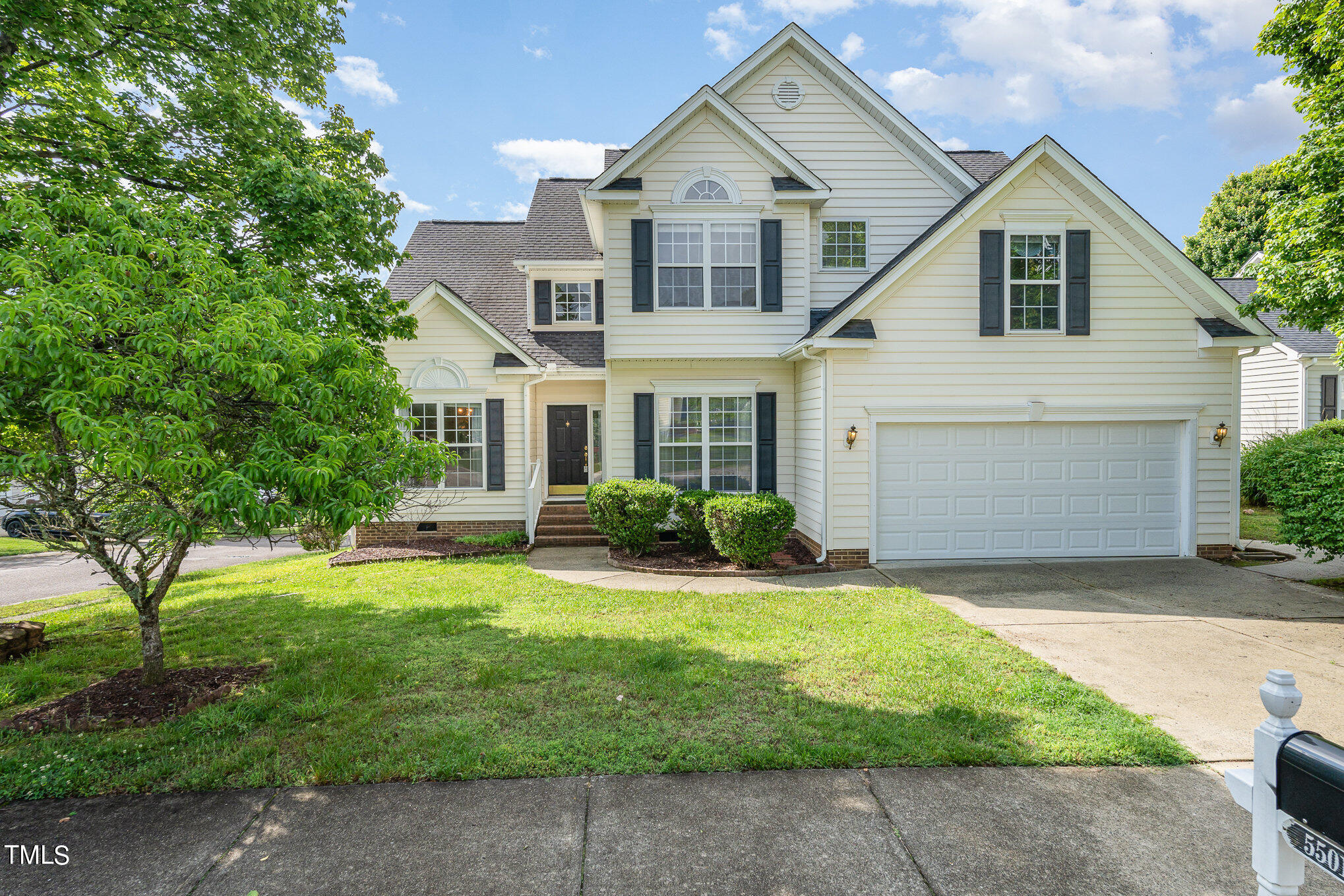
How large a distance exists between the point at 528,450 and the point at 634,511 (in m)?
3.14

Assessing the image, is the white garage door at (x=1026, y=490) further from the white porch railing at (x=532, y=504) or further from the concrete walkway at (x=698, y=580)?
the white porch railing at (x=532, y=504)

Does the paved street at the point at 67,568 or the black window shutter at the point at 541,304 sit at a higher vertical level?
the black window shutter at the point at 541,304

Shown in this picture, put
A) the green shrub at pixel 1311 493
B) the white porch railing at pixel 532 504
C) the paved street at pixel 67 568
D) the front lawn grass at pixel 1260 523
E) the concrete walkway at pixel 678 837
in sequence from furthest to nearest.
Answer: the white porch railing at pixel 532 504 → the front lawn grass at pixel 1260 523 → the paved street at pixel 67 568 → the green shrub at pixel 1311 493 → the concrete walkway at pixel 678 837

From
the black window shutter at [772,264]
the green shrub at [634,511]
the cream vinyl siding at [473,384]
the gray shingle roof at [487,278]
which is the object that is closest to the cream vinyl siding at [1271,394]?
the black window shutter at [772,264]

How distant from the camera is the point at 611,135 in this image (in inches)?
560

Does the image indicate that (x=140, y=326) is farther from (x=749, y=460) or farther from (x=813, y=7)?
(x=813, y=7)

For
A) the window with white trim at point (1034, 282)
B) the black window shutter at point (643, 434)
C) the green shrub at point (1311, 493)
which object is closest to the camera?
the green shrub at point (1311, 493)

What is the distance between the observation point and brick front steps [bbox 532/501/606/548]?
12359 millimetres

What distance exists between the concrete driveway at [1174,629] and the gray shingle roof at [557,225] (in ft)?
30.4

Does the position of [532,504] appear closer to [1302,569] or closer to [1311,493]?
[1311,493]

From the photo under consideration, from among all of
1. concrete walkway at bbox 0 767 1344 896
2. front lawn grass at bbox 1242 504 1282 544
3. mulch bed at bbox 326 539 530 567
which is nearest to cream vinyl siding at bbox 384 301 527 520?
mulch bed at bbox 326 539 530 567

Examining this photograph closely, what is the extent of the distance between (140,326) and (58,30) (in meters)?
5.05

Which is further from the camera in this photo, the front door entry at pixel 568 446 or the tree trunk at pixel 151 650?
the front door entry at pixel 568 446

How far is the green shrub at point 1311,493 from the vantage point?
7.99m
